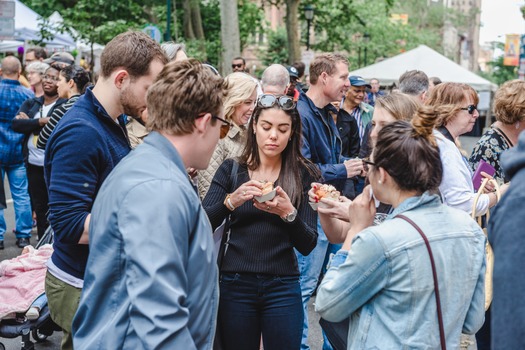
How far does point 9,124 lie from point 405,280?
7922 mm

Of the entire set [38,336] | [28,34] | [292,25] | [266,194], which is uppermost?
[266,194]

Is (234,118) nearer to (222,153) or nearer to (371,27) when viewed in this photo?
(222,153)

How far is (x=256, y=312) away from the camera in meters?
4.10

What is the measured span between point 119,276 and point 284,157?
2.19 meters

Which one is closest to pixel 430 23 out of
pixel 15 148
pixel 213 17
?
pixel 213 17

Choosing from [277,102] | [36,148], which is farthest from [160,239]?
[36,148]

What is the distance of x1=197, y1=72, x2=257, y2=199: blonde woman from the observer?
16.4 feet

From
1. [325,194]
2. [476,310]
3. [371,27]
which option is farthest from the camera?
[371,27]

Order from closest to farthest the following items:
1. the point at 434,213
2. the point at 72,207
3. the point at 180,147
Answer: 1. the point at 180,147
2. the point at 434,213
3. the point at 72,207

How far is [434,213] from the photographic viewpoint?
2869 millimetres

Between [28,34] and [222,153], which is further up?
[222,153]

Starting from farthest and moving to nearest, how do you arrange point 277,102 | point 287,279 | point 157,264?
point 277,102 < point 287,279 < point 157,264

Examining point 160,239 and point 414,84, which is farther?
point 414,84

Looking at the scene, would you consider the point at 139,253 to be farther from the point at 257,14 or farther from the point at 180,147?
the point at 257,14
